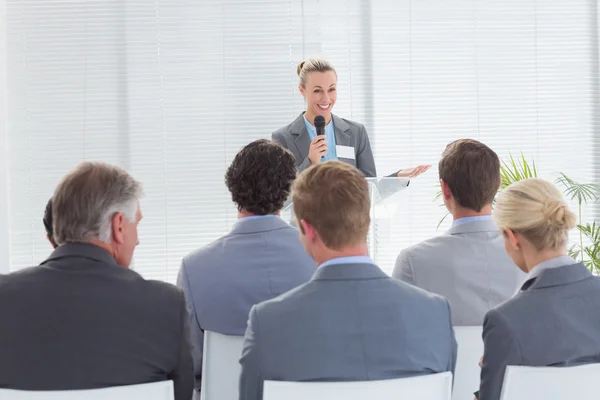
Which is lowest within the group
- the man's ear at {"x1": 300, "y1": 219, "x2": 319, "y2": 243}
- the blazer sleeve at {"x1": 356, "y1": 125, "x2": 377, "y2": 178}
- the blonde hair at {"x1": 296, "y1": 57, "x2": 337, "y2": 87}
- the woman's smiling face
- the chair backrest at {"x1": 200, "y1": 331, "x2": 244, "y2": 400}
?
the chair backrest at {"x1": 200, "y1": 331, "x2": 244, "y2": 400}

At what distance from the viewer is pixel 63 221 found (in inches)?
75.0

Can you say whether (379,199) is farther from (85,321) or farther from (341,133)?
(85,321)

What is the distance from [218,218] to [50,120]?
149cm

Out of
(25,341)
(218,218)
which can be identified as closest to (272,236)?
(25,341)

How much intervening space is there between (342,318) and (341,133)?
297 centimetres

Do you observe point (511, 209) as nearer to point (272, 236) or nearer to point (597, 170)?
point (272, 236)

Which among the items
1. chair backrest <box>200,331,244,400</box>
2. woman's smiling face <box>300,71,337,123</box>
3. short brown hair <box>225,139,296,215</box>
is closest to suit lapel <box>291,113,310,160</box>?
woman's smiling face <box>300,71,337,123</box>

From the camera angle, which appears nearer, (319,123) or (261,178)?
(261,178)

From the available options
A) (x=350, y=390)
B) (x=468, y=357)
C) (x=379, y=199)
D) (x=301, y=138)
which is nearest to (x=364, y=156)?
(x=301, y=138)

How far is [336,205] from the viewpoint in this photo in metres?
1.82

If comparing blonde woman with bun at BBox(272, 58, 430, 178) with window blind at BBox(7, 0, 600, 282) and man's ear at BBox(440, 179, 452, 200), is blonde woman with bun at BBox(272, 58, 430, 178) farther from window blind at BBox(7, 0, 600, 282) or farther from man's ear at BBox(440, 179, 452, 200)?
man's ear at BBox(440, 179, 452, 200)

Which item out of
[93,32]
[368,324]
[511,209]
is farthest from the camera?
[93,32]

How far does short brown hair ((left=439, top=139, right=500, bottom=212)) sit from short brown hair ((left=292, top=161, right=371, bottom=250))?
831 mm

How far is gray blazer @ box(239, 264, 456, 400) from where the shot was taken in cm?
169
